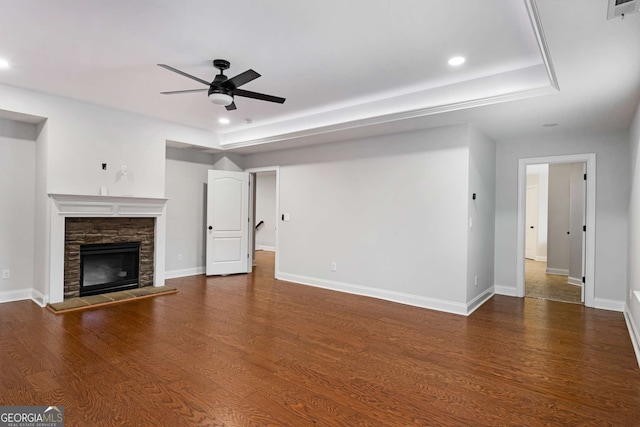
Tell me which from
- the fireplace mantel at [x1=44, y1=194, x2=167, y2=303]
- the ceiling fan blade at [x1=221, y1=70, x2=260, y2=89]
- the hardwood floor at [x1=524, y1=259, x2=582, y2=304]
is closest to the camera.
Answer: the ceiling fan blade at [x1=221, y1=70, x2=260, y2=89]

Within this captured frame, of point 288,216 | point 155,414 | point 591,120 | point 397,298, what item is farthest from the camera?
point 288,216

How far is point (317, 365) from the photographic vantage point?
287 cm

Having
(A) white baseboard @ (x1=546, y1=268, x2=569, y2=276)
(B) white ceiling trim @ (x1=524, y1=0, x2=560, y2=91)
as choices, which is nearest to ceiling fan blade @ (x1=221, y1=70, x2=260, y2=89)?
(B) white ceiling trim @ (x1=524, y1=0, x2=560, y2=91)

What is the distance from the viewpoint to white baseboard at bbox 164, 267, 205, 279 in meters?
6.40

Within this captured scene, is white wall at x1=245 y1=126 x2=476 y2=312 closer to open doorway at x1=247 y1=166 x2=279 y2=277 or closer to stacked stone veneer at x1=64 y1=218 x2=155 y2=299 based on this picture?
stacked stone veneer at x1=64 y1=218 x2=155 y2=299

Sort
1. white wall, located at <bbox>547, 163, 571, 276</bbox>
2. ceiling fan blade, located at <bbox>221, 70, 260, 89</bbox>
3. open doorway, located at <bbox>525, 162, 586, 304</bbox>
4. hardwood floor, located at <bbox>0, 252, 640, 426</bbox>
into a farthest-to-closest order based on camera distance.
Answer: white wall, located at <bbox>547, 163, 571, 276</bbox>, open doorway, located at <bbox>525, 162, 586, 304</bbox>, ceiling fan blade, located at <bbox>221, 70, 260, 89</bbox>, hardwood floor, located at <bbox>0, 252, 640, 426</bbox>

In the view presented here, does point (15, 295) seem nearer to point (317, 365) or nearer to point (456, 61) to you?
point (317, 365)

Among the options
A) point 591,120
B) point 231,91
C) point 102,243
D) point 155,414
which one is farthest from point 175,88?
point 591,120

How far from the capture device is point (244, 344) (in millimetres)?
3287

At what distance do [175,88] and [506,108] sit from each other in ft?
12.8

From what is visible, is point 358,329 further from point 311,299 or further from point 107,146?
point 107,146

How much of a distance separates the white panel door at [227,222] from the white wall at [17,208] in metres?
2.61

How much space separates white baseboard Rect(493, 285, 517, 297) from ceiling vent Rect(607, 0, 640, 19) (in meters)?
4.45

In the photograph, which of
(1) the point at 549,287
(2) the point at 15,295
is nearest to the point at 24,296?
(2) the point at 15,295
